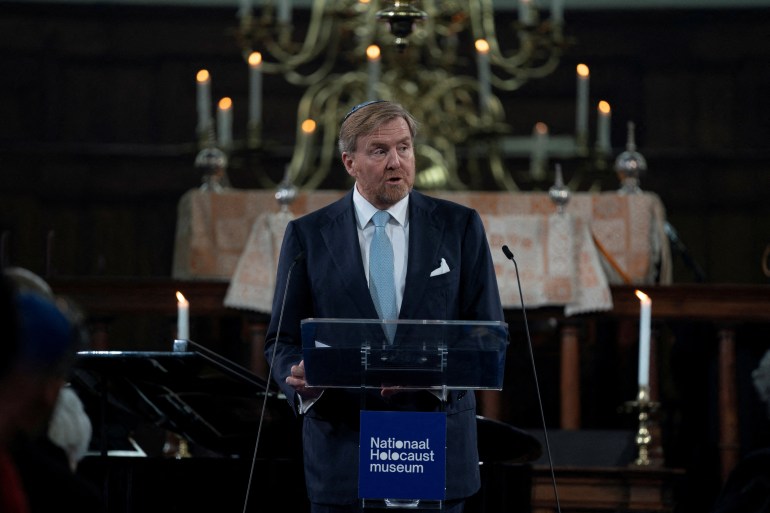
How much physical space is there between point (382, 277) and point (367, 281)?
1.6 inches

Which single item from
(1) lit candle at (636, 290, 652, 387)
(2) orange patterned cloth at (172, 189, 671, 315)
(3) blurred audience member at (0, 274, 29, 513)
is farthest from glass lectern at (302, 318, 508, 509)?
(2) orange patterned cloth at (172, 189, 671, 315)

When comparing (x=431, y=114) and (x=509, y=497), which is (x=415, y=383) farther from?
(x=431, y=114)

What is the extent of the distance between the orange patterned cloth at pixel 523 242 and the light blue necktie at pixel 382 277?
243cm

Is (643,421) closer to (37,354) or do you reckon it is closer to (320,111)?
(320,111)

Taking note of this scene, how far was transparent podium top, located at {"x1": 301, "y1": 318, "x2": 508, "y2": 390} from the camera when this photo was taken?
136 inches

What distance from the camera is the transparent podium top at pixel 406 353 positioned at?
3447 millimetres

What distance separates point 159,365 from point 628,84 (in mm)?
5871

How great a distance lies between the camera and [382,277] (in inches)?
152

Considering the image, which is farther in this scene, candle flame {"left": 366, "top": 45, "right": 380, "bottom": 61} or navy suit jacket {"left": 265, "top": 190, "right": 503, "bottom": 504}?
candle flame {"left": 366, "top": 45, "right": 380, "bottom": 61}

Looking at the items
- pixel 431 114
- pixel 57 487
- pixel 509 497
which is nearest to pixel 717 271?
pixel 431 114

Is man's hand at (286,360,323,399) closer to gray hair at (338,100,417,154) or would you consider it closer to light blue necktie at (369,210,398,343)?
light blue necktie at (369,210,398,343)

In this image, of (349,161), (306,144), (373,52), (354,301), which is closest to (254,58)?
(373,52)

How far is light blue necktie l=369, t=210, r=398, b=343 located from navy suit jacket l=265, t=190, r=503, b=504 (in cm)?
3

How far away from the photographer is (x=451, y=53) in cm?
794
